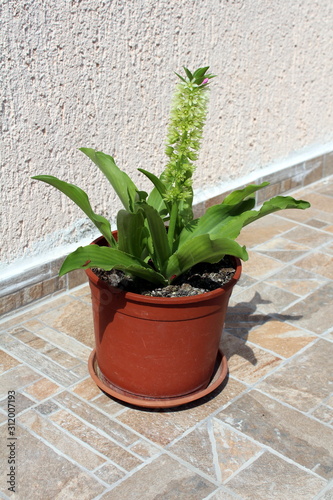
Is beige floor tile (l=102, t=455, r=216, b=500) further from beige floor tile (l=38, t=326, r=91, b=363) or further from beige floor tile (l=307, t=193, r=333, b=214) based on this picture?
beige floor tile (l=307, t=193, r=333, b=214)

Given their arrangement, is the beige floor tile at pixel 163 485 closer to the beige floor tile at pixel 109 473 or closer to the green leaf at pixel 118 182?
the beige floor tile at pixel 109 473

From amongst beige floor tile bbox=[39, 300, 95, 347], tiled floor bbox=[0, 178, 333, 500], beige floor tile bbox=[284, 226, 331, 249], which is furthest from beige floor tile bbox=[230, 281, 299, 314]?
beige floor tile bbox=[39, 300, 95, 347]

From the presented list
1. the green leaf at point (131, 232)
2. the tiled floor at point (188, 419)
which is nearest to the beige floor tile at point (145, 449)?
the tiled floor at point (188, 419)

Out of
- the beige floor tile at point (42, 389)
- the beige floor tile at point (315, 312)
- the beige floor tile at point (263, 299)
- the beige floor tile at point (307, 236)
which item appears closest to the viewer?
the beige floor tile at point (42, 389)

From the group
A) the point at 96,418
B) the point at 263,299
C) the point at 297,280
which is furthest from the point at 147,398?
the point at 297,280

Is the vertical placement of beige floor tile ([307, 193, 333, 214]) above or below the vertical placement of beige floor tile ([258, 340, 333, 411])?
above

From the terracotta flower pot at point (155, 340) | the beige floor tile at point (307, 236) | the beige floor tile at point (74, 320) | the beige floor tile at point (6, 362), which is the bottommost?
the beige floor tile at point (6, 362)

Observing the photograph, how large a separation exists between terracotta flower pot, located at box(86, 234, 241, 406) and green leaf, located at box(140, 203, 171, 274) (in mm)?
247

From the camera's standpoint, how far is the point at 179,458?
2.52 meters

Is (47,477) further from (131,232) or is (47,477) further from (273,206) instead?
(273,206)

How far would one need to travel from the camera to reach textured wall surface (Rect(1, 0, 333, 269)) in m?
3.20

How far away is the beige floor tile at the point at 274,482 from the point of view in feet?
7.80

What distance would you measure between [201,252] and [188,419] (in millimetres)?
732

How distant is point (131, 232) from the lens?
2.60m
